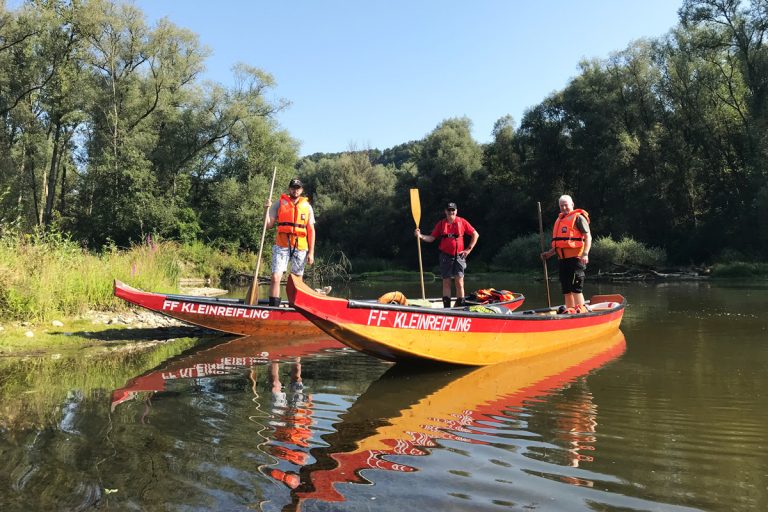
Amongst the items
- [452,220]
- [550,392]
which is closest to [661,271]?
[452,220]

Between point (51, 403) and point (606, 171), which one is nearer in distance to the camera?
point (51, 403)

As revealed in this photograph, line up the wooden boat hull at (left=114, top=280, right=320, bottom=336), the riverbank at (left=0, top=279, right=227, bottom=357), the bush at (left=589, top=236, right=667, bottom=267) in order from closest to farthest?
1. the riverbank at (left=0, top=279, right=227, bottom=357)
2. the wooden boat hull at (left=114, top=280, right=320, bottom=336)
3. the bush at (left=589, top=236, right=667, bottom=267)

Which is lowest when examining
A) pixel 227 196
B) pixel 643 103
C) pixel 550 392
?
pixel 550 392

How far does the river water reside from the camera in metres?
2.86

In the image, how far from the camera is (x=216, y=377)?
18.9 ft

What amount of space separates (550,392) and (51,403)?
14.3ft

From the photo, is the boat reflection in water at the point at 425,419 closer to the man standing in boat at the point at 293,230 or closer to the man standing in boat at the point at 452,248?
the man standing in boat at the point at 452,248

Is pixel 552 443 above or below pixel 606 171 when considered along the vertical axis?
below

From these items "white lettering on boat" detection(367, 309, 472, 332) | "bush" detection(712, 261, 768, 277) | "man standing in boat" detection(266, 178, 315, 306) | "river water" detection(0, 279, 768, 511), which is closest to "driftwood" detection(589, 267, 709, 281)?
"bush" detection(712, 261, 768, 277)

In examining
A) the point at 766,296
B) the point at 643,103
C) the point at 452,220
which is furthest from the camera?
the point at 643,103

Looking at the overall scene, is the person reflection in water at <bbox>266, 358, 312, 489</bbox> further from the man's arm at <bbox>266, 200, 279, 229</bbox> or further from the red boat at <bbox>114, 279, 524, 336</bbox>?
the man's arm at <bbox>266, 200, 279, 229</bbox>

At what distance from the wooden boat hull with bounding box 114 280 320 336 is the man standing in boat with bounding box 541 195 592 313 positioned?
154 inches

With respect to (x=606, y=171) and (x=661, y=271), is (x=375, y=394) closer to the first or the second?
(x=661, y=271)

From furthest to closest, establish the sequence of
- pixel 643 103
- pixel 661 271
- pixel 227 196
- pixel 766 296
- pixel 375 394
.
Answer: pixel 643 103 → pixel 227 196 → pixel 661 271 → pixel 766 296 → pixel 375 394
